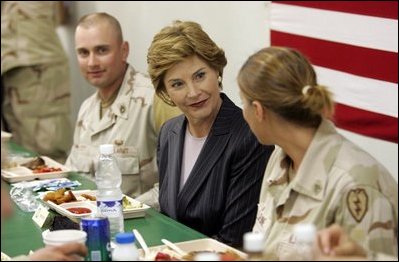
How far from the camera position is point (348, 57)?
4137 mm

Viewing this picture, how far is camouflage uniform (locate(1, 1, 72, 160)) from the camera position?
5.97 meters

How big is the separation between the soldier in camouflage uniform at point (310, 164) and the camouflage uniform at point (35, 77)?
389 cm

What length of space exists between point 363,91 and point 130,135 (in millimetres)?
1127

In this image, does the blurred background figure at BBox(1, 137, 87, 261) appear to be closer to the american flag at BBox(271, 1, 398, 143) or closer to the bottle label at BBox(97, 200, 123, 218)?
the bottle label at BBox(97, 200, 123, 218)

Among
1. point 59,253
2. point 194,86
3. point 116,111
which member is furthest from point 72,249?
point 116,111

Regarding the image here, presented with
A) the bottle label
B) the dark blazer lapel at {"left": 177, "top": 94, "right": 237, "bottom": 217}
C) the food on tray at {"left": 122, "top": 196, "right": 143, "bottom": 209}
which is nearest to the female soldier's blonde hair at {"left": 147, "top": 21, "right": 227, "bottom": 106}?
the dark blazer lapel at {"left": 177, "top": 94, "right": 237, "bottom": 217}

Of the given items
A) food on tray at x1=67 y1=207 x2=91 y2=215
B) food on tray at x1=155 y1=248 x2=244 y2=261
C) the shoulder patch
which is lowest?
food on tray at x1=155 y1=248 x2=244 y2=261

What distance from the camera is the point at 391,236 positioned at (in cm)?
213

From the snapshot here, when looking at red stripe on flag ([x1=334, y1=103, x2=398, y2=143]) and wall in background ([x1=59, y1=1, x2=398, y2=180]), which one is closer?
red stripe on flag ([x1=334, y1=103, x2=398, y2=143])

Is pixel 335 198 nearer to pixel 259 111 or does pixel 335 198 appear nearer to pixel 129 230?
pixel 259 111

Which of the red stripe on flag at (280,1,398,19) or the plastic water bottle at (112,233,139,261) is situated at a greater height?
the red stripe on flag at (280,1,398,19)

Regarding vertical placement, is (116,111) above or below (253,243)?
above

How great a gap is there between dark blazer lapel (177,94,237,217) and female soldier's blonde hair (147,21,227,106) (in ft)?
0.70

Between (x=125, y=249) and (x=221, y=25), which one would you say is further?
(x=221, y=25)
